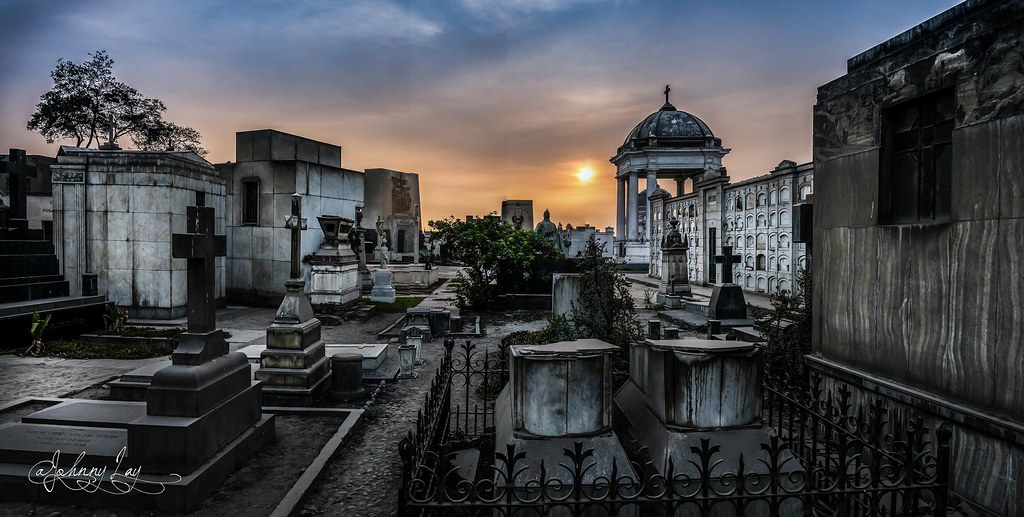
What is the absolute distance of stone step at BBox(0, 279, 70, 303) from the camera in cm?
1007

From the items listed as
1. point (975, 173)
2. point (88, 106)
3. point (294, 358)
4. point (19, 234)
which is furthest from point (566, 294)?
point (88, 106)

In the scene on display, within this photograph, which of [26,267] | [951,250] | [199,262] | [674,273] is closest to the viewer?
[951,250]

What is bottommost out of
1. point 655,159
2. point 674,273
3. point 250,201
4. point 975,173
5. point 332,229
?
point 674,273

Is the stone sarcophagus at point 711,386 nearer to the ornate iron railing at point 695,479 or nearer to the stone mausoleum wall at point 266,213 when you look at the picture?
the ornate iron railing at point 695,479

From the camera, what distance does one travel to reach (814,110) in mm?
5379

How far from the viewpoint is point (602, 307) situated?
761 cm

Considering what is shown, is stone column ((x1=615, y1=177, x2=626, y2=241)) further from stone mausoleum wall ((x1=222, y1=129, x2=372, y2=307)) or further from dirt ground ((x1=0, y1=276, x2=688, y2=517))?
dirt ground ((x1=0, y1=276, x2=688, y2=517))

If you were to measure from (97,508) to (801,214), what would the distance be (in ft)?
27.2

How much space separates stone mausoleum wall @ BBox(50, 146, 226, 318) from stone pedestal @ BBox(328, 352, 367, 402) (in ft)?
26.7

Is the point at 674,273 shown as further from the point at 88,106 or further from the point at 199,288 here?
the point at 88,106

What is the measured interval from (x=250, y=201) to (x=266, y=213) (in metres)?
0.95

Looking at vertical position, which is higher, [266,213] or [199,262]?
[266,213]
